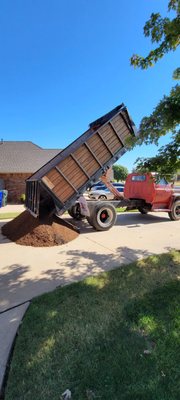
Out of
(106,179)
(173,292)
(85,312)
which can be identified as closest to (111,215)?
(106,179)

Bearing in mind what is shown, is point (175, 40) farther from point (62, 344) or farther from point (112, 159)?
point (62, 344)

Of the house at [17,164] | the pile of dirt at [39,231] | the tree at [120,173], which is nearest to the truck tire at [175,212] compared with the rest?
the pile of dirt at [39,231]

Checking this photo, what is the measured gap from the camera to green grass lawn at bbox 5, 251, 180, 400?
194cm

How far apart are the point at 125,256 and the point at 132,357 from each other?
312 centimetres

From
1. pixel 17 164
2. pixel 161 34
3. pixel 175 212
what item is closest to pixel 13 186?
pixel 17 164

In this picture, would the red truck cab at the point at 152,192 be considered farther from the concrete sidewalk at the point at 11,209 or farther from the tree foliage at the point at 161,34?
the concrete sidewalk at the point at 11,209

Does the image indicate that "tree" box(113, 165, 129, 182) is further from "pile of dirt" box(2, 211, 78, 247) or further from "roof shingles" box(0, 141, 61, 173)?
"pile of dirt" box(2, 211, 78, 247)

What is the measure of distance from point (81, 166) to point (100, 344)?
16.8ft

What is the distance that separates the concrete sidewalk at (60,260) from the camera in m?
3.25

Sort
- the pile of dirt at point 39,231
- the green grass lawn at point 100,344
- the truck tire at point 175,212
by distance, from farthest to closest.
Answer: the truck tire at point 175,212 < the pile of dirt at point 39,231 < the green grass lawn at point 100,344

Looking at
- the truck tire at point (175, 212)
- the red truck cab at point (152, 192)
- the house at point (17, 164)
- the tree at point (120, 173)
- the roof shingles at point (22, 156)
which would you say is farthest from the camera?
the tree at point (120, 173)

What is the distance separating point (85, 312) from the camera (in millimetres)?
3037

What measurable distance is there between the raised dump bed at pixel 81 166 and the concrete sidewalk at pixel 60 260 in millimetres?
1415

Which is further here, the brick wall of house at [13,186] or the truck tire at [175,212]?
the brick wall of house at [13,186]
